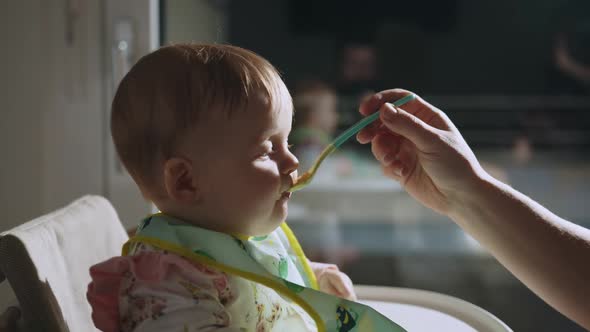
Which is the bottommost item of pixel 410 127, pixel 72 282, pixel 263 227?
pixel 72 282

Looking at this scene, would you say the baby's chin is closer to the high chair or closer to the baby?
the baby

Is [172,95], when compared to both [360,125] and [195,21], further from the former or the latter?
[195,21]

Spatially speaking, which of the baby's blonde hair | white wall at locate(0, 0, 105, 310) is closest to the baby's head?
the baby's blonde hair

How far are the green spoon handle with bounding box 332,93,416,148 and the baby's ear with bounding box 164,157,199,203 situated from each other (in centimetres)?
23

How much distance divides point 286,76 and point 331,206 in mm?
423

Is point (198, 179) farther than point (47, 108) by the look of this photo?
No

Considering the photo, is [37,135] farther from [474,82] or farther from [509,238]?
[474,82]

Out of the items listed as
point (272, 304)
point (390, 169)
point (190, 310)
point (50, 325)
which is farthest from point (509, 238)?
point (50, 325)

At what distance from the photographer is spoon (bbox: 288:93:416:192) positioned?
877 millimetres

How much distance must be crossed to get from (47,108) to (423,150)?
0.93m

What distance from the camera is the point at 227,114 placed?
0.77 meters

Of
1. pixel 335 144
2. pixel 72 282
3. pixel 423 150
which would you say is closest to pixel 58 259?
pixel 72 282

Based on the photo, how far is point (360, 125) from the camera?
37.2 inches

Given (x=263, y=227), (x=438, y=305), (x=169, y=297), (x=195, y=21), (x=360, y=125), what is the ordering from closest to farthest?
(x=169, y=297) → (x=263, y=227) → (x=360, y=125) → (x=438, y=305) → (x=195, y=21)
